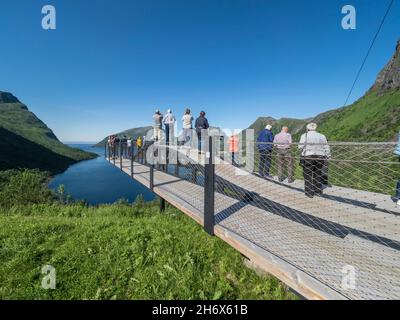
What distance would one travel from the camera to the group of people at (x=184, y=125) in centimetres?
931

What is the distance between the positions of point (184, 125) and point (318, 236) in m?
7.59

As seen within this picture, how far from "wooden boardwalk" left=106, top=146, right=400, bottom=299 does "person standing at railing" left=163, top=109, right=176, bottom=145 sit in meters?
5.56

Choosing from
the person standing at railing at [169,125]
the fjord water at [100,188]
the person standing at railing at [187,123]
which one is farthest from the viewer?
the fjord water at [100,188]

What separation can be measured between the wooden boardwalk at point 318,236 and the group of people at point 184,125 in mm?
4281

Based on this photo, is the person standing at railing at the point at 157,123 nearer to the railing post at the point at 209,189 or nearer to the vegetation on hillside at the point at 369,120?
the railing post at the point at 209,189

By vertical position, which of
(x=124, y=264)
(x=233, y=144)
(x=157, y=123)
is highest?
(x=157, y=123)

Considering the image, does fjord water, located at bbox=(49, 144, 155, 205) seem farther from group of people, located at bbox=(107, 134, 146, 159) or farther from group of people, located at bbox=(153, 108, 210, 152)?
group of people, located at bbox=(153, 108, 210, 152)

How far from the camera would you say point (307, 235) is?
3365 mm

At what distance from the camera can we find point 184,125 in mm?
9875

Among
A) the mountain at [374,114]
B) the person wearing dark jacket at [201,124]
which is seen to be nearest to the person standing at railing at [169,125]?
the person wearing dark jacket at [201,124]

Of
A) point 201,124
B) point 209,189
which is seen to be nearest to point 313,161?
point 209,189

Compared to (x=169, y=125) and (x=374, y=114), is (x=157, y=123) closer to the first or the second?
(x=169, y=125)

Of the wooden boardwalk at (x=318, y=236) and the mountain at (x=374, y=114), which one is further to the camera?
the mountain at (x=374, y=114)
